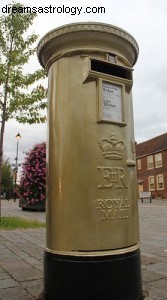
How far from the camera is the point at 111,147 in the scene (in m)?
2.53

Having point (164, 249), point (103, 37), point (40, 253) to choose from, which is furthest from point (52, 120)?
point (164, 249)

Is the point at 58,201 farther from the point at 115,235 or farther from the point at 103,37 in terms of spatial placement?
the point at 103,37

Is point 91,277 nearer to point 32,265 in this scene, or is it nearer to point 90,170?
point 90,170

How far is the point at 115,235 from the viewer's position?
2.44m

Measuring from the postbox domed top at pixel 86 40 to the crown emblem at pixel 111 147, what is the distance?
81 cm

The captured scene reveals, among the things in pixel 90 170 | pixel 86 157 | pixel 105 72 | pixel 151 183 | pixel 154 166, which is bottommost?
pixel 90 170

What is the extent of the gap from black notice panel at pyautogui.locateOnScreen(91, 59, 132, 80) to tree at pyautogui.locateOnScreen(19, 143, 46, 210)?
34.9 feet

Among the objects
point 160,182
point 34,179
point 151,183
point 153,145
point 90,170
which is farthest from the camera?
point 153,145

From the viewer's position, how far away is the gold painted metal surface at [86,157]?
7.90ft

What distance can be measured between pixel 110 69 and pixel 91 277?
1.82m

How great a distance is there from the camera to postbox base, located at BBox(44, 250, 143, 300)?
2326mm

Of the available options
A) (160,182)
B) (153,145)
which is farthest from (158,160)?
(153,145)

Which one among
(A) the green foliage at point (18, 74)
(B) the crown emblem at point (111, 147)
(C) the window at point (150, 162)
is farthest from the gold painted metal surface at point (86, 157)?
(C) the window at point (150, 162)

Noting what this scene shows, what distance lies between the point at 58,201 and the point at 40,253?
2.62 m
